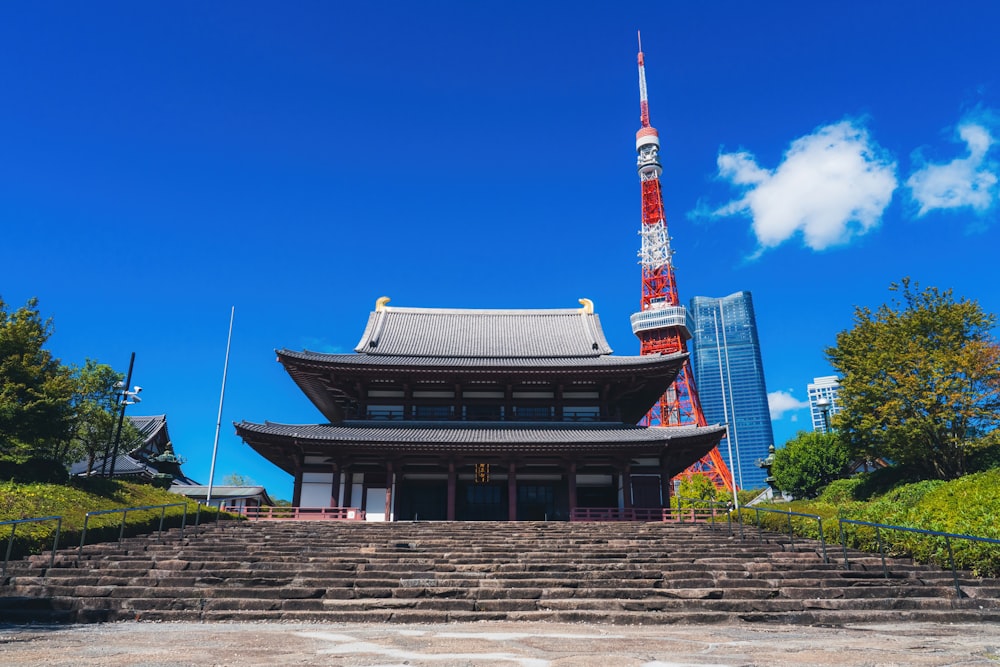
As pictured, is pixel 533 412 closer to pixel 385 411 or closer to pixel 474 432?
pixel 474 432

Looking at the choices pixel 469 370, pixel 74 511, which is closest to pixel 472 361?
pixel 469 370

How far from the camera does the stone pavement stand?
6.12 m

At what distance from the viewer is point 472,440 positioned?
23750 mm

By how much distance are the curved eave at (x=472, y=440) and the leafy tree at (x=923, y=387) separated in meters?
9.32

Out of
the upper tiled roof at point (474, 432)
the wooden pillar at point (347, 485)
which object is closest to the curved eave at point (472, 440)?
the upper tiled roof at point (474, 432)

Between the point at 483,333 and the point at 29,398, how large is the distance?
20.8 metres

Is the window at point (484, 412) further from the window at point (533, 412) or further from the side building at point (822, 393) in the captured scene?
the side building at point (822, 393)

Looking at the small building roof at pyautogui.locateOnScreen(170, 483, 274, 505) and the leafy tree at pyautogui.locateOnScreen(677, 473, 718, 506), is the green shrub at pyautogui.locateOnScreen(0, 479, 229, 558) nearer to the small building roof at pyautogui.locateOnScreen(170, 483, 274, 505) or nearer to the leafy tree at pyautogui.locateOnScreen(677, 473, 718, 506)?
the small building roof at pyautogui.locateOnScreen(170, 483, 274, 505)

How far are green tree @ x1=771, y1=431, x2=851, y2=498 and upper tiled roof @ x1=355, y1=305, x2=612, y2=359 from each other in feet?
73.5

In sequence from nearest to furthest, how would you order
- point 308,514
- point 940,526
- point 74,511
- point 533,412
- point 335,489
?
point 940,526
point 74,511
point 308,514
point 335,489
point 533,412

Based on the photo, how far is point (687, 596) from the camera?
36.6 feet

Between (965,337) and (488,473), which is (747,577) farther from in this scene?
(965,337)

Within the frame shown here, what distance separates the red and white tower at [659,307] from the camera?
64.6m

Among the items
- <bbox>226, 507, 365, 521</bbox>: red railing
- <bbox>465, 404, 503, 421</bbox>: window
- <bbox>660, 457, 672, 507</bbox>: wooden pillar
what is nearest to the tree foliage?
<bbox>226, 507, 365, 521</bbox>: red railing
